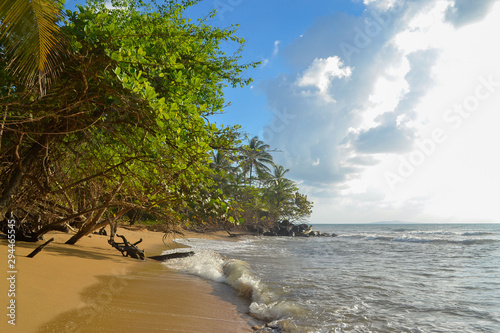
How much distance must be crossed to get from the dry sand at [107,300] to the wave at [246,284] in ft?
0.90

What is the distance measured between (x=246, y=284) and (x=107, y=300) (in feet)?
10.6

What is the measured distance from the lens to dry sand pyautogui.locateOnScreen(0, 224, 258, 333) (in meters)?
3.41

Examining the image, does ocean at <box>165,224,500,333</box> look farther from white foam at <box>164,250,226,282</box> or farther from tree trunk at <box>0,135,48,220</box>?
tree trunk at <box>0,135,48,220</box>

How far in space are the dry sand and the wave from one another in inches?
10.8

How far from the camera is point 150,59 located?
4.62 meters

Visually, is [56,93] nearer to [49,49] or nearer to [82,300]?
[49,49]

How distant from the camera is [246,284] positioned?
680 centimetres

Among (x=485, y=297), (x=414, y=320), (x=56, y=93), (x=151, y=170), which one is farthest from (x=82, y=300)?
(x=485, y=297)

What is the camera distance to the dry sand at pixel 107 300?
3.41 metres

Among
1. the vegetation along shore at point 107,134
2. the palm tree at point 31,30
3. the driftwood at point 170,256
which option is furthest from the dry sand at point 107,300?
the driftwood at point 170,256

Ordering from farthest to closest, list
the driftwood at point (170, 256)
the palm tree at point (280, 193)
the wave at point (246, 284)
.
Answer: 1. the palm tree at point (280, 193)
2. the driftwood at point (170, 256)
3. the wave at point (246, 284)

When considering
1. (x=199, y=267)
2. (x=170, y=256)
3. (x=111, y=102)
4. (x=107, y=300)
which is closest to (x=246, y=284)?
(x=199, y=267)

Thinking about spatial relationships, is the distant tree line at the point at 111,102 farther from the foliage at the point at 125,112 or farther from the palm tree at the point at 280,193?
the palm tree at the point at 280,193

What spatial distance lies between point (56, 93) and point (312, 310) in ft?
17.4
